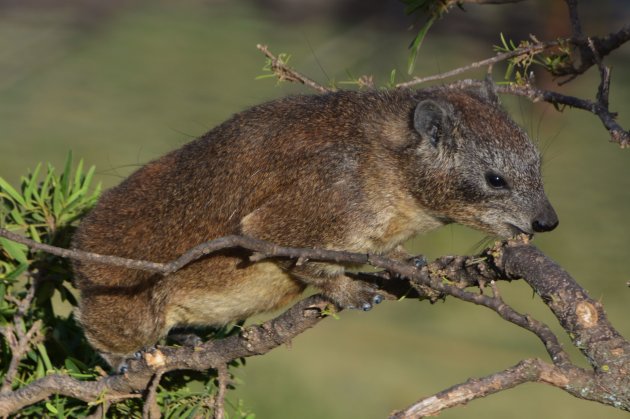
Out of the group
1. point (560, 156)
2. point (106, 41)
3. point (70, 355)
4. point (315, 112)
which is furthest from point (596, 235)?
point (106, 41)

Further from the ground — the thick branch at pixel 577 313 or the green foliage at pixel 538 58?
the green foliage at pixel 538 58

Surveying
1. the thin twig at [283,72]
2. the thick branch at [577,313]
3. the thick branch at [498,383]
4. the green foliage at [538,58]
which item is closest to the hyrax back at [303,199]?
the thin twig at [283,72]

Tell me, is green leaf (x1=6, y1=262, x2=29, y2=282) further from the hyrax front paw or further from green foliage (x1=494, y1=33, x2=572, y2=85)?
green foliage (x1=494, y1=33, x2=572, y2=85)

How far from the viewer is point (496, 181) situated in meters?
2.94

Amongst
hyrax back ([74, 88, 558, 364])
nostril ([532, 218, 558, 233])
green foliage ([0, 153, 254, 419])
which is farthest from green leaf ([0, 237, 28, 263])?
nostril ([532, 218, 558, 233])

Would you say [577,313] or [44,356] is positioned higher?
[577,313]

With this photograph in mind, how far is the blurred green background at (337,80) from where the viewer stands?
5605 millimetres

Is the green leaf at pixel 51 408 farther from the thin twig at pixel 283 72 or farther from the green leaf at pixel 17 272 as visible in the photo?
the thin twig at pixel 283 72

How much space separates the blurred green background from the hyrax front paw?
1.44 metres

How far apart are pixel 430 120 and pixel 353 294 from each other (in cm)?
62

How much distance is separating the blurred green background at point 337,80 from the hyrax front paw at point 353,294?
1439mm

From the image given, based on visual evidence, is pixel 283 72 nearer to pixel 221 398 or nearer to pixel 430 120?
pixel 430 120

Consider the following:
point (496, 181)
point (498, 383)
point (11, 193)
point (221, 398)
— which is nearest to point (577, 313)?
point (498, 383)

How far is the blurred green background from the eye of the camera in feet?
18.4
